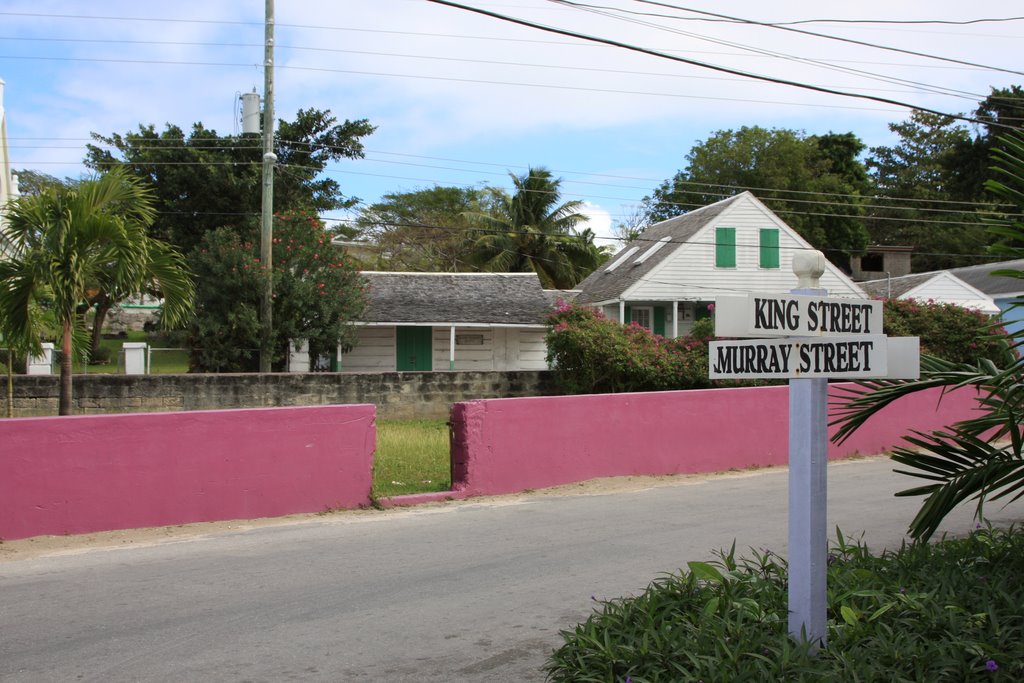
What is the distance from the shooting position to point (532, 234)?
39656 mm

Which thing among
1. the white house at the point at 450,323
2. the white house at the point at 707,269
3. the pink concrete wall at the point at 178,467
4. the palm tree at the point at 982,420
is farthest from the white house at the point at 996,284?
the palm tree at the point at 982,420

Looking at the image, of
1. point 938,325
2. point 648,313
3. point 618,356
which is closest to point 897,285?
point 648,313

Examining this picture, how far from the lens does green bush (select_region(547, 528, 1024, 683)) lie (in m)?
3.85

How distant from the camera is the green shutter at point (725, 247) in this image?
31703mm

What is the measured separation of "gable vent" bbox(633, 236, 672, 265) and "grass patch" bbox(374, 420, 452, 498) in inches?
673

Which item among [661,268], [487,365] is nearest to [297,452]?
[487,365]

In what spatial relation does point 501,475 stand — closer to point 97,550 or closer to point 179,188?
point 97,550

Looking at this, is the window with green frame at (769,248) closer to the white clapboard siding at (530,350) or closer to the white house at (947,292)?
the white house at (947,292)

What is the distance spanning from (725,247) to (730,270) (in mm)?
849

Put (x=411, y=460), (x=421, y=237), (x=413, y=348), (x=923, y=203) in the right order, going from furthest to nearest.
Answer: (x=923, y=203) < (x=421, y=237) < (x=413, y=348) < (x=411, y=460)

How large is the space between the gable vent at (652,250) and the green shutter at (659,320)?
1825 mm

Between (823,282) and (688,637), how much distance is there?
97.9 feet

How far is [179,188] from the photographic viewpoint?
1244 inches

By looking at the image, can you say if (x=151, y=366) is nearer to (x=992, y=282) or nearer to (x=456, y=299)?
(x=456, y=299)
